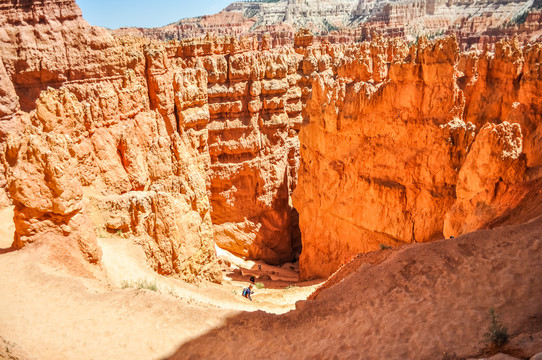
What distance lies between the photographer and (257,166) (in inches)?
967

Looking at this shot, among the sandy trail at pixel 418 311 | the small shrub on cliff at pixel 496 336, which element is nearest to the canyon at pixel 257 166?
the sandy trail at pixel 418 311

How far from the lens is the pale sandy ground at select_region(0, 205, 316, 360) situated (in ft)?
20.7

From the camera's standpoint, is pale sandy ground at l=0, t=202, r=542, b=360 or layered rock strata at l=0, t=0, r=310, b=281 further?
layered rock strata at l=0, t=0, r=310, b=281

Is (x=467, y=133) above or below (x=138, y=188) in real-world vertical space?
above

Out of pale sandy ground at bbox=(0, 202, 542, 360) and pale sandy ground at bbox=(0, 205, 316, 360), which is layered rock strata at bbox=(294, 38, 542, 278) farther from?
pale sandy ground at bbox=(0, 205, 316, 360)

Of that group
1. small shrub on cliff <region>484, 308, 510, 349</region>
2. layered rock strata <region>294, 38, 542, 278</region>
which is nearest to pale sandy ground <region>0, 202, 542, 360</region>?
small shrub on cliff <region>484, 308, 510, 349</region>

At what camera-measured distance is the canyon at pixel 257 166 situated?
7035 millimetres

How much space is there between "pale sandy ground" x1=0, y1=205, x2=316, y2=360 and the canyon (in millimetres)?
96

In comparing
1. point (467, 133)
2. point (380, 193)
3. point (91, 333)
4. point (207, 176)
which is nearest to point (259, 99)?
point (207, 176)

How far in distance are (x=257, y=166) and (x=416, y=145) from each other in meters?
12.4

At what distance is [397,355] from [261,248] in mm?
19611

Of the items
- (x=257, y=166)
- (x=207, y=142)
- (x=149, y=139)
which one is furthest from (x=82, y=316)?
(x=257, y=166)

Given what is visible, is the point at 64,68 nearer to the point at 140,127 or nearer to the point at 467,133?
the point at 140,127

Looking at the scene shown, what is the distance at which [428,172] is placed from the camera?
42.7ft
